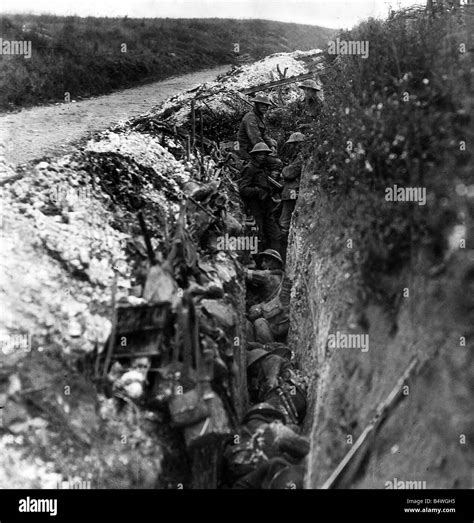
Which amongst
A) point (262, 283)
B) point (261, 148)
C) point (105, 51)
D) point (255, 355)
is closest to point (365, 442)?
point (255, 355)

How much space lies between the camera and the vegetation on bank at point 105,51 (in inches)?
452

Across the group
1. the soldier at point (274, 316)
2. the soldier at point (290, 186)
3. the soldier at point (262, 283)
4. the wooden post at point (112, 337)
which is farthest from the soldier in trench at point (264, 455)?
the soldier at point (290, 186)

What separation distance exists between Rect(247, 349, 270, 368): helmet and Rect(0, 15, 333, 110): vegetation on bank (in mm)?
6839

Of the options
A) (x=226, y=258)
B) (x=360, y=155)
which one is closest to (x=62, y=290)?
(x=226, y=258)

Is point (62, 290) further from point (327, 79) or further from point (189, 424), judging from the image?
point (327, 79)

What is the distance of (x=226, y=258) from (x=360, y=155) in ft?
7.14

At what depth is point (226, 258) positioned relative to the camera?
22.8ft

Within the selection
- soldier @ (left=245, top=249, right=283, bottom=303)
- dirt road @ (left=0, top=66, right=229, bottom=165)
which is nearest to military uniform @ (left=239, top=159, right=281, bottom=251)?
soldier @ (left=245, top=249, right=283, bottom=303)

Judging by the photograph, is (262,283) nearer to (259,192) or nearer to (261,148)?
(259,192)

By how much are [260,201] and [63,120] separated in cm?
366

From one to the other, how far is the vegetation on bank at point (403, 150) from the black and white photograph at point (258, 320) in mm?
23

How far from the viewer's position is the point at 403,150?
5.16 m

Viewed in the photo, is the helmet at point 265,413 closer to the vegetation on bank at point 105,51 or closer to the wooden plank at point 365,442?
the wooden plank at point 365,442

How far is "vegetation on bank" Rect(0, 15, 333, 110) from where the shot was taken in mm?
11469
